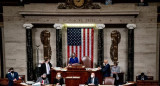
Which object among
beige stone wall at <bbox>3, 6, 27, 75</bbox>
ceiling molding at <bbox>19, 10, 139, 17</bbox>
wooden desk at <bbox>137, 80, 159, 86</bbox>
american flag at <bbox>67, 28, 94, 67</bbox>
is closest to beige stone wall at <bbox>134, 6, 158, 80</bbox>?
ceiling molding at <bbox>19, 10, 139, 17</bbox>

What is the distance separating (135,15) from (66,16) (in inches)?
185

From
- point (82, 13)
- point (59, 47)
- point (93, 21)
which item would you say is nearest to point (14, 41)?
point (59, 47)

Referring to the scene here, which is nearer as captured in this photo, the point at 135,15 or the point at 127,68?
the point at 135,15

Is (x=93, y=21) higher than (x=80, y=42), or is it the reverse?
(x=93, y=21)

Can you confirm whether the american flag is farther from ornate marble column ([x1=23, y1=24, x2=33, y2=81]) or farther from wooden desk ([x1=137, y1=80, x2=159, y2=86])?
wooden desk ([x1=137, y1=80, x2=159, y2=86])

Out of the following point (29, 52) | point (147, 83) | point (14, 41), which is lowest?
point (147, 83)

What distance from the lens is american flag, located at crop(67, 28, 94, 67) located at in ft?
46.0

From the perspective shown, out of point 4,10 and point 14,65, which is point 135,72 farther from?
point 4,10

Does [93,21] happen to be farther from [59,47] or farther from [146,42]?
[146,42]

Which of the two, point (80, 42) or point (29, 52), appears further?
point (80, 42)

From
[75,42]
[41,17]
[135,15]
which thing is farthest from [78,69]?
[135,15]

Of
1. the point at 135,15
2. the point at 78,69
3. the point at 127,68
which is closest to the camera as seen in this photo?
the point at 78,69

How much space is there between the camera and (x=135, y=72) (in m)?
13.7

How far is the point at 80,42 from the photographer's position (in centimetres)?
1409
